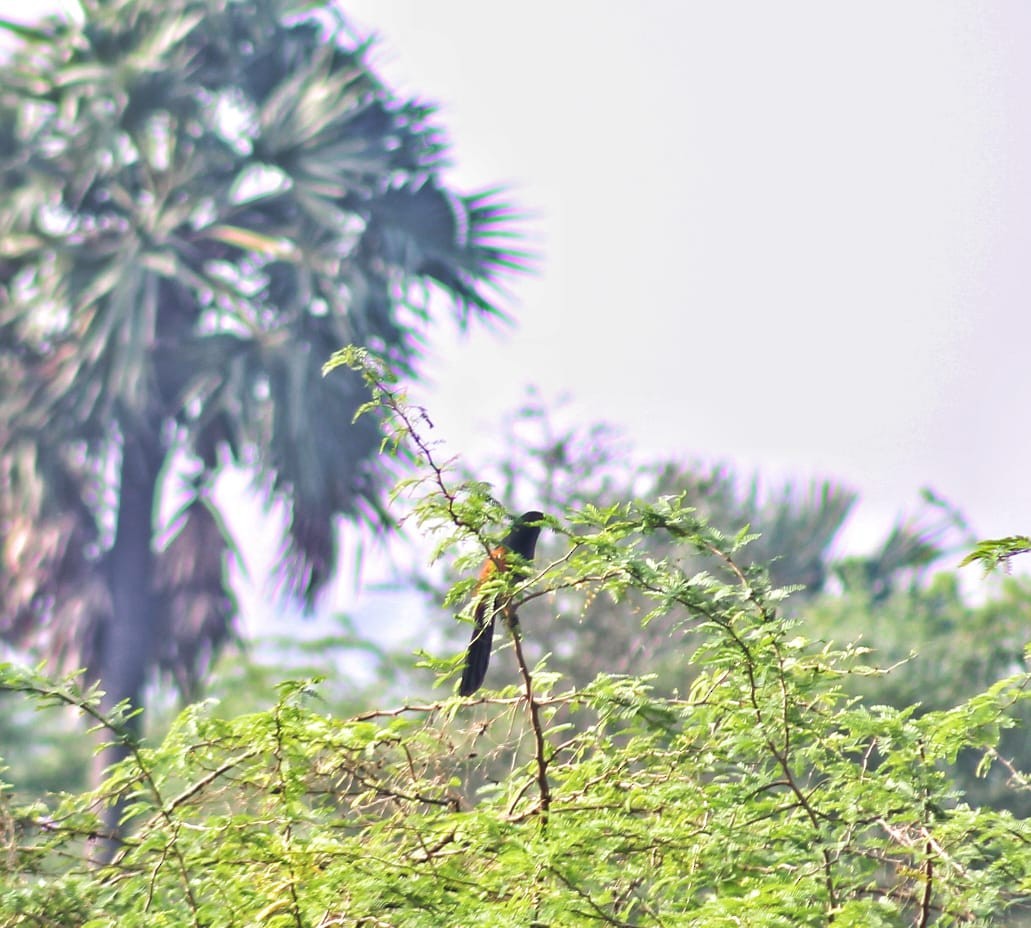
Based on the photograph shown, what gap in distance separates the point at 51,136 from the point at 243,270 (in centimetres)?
227

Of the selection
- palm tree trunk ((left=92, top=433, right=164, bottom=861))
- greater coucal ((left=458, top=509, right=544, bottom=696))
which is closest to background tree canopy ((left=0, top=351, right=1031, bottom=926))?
greater coucal ((left=458, top=509, right=544, bottom=696))

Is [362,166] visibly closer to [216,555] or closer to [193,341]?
[193,341]

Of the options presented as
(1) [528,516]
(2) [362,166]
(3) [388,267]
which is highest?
(2) [362,166]

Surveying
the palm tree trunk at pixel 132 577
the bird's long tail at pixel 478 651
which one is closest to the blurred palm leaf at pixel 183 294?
the palm tree trunk at pixel 132 577

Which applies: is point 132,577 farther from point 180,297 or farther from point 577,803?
point 577,803

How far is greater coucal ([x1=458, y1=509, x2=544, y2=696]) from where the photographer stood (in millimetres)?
2066

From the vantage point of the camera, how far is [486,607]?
219 centimetres

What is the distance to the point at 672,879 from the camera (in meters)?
2.05

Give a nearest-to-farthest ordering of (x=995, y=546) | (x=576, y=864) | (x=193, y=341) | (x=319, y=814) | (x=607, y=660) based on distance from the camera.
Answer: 1. (x=995, y=546)
2. (x=576, y=864)
3. (x=319, y=814)
4. (x=607, y=660)
5. (x=193, y=341)

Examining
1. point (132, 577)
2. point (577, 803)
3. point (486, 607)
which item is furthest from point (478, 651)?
point (132, 577)

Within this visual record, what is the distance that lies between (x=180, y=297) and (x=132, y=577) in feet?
9.17

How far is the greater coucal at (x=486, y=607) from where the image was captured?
2066mm

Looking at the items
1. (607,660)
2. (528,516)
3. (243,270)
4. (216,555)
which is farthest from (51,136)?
(528,516)

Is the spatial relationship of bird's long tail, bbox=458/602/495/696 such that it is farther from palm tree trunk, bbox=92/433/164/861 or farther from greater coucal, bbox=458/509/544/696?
palm tree trunk, bbox=92/433/164/861
